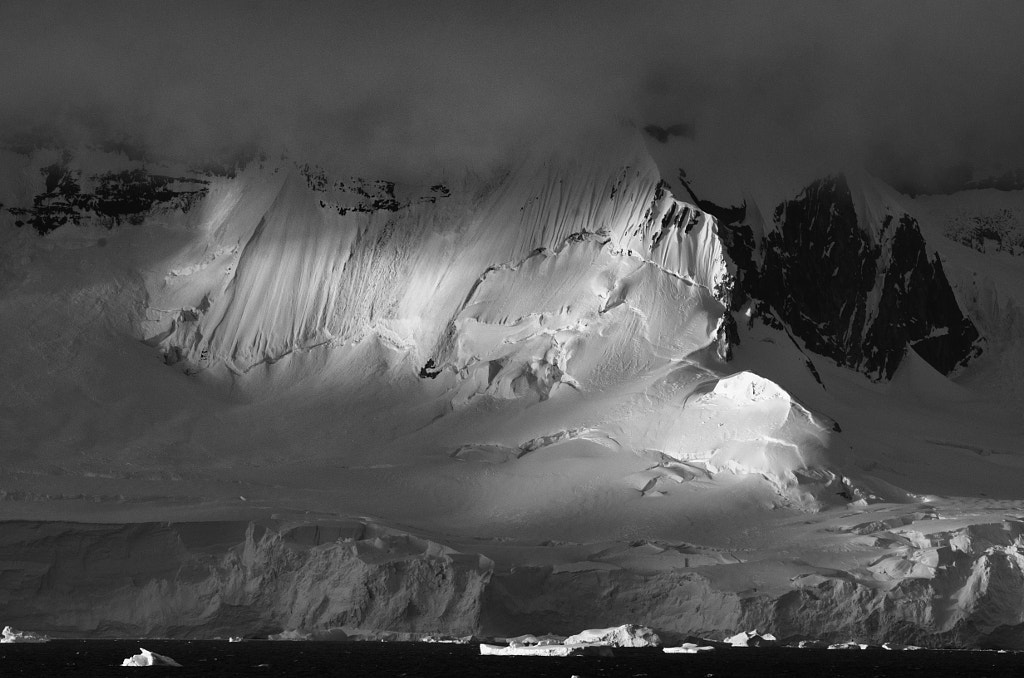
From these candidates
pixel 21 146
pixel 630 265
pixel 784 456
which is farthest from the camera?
pixel 21 146

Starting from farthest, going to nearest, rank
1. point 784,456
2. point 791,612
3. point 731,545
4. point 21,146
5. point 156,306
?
point 21,146, point 156,306, point 784,456, point 731,545, point 791,612

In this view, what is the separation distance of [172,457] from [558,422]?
2291 centimetres

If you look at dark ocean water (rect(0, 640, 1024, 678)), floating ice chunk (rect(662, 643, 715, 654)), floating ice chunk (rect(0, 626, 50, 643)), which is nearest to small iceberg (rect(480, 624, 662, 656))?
dark ocean water (rect(0, 640, 1024, 678))

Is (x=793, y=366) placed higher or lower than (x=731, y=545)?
higher

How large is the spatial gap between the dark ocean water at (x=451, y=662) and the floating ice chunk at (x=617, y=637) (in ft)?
2.89

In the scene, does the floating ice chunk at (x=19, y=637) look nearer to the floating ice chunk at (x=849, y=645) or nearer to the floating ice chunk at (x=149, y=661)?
the floating ice chunk at (x=149, y=661)

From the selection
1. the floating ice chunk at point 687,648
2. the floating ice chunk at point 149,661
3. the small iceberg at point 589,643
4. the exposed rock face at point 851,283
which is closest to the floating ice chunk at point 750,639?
the floating ice chunk at point 687,648

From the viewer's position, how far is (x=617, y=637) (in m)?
92.1

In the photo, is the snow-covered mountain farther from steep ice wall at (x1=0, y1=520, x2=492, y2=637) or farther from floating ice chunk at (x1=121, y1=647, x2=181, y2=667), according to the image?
floating ice chunk at (x1=121, y1=647, x2=181, y2=667)

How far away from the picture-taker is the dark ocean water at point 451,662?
8256 cm

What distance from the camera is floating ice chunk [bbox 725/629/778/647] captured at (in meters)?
92.8

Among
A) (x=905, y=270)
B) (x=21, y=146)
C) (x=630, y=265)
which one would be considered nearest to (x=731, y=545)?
(x=630, y=265)

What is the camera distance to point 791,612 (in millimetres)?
94000

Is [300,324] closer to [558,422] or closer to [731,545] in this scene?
[558,422]
